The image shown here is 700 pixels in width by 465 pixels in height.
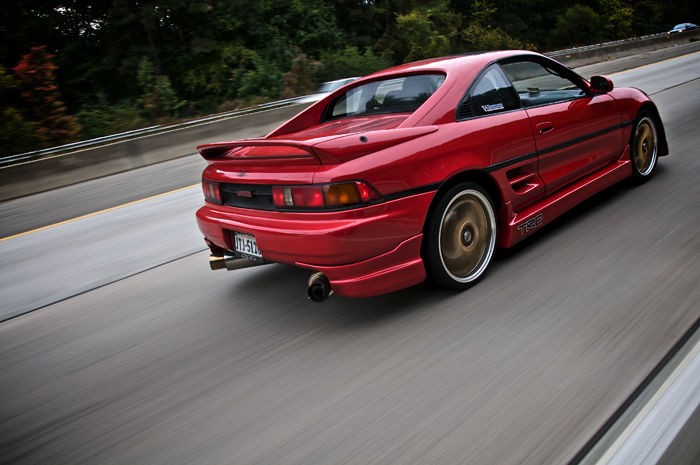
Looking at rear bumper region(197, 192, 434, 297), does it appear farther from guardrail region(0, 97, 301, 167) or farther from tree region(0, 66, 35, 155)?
tree region(0, 66, 35, 155)

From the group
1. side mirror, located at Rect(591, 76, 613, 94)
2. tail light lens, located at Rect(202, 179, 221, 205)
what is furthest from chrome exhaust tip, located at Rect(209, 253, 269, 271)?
side mirror, located at Rect(591, 76, 613, 94)

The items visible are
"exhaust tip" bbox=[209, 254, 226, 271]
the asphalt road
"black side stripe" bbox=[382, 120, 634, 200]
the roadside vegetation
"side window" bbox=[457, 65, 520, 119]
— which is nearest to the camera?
the asphalt road

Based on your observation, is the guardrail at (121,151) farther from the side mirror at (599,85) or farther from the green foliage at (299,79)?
the side mirror at (599,85)

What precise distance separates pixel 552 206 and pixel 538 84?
1085mm

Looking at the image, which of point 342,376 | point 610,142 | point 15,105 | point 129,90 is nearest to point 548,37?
point 129,90

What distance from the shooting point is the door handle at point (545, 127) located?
397 centimetres

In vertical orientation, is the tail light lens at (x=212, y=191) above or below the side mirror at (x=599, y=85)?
below

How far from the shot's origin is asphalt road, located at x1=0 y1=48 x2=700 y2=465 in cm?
232

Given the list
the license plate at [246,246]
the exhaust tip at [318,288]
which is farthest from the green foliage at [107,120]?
the exhaust tip at [318,288]

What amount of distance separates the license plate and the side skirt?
158 cm

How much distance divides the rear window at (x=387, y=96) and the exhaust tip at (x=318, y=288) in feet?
4.29

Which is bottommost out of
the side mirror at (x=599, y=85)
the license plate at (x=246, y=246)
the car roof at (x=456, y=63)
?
the license plate at (x=246, y=246)

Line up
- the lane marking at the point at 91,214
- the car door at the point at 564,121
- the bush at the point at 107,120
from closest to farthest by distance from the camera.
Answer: the car door at the point at 564,121
the lane marking at the point at 91,214
the bush at the point at 107,120

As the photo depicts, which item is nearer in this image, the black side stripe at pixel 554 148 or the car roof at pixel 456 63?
the black side stripe at pixel 554 148
